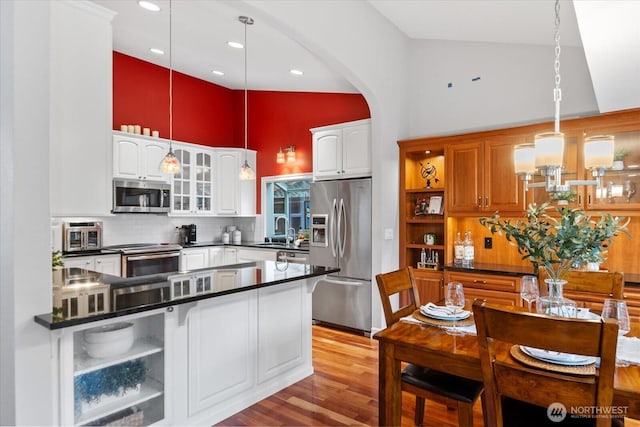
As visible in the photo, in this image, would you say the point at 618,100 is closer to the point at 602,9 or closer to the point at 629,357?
the point at 602,9

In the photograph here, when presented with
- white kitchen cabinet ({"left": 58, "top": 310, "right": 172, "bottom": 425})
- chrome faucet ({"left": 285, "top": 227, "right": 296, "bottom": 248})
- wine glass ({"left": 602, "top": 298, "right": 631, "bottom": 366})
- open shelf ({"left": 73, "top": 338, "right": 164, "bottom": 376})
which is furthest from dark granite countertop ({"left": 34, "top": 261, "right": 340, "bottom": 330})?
chrome faucet ({"left": 285, "top": 227, "right": 296, "bottom": 248})

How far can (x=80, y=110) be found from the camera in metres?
2.94

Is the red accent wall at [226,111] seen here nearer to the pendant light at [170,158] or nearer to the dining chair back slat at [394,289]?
the pendant light at [170,158]

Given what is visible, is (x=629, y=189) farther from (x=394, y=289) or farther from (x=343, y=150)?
(x=343, y=150)

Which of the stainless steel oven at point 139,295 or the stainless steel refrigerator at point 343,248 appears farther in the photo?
the stainless steel refrigerator at point 343,248

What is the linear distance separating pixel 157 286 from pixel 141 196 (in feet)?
10.5

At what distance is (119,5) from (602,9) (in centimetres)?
410

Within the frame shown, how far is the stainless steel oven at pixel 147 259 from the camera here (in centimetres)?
467

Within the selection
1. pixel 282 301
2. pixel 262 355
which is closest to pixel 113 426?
pixel 262 355

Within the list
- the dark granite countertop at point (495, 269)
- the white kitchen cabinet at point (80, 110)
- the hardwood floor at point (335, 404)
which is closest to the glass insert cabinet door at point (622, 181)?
the dark granite countertop at point (495, 269)

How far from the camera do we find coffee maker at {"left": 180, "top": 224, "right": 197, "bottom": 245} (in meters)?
5.83

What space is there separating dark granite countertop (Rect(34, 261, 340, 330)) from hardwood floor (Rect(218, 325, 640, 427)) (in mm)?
936

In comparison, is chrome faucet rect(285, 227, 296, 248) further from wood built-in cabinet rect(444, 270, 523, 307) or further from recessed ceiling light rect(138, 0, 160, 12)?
recessed ceiling light rect(138, 0, 160, 12)

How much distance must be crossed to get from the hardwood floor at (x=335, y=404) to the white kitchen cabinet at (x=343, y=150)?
217 centimetres
